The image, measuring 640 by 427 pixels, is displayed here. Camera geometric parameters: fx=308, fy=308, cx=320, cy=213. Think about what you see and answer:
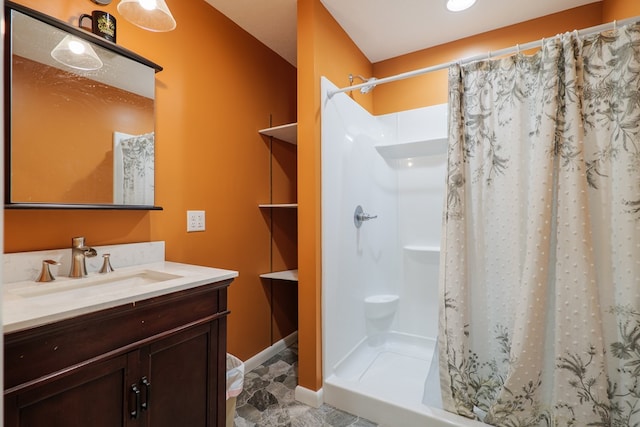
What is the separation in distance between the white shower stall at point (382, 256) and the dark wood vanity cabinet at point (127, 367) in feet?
2.50

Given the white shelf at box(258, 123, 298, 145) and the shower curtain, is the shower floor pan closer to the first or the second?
the shower curtain

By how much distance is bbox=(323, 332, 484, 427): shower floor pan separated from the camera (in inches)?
61.6

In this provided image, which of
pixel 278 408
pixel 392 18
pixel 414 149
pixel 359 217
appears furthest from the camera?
pixel 414 149

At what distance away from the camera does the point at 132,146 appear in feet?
4.87

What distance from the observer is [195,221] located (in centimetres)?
182

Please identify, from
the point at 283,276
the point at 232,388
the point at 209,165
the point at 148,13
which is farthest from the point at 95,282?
the point at 283,276

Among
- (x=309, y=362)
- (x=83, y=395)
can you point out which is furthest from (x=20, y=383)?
(x=309, y=362)

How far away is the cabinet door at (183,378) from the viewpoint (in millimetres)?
1090

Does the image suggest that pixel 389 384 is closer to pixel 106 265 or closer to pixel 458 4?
pixel 106 265

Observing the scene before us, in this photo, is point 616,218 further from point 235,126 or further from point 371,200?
point 235,126

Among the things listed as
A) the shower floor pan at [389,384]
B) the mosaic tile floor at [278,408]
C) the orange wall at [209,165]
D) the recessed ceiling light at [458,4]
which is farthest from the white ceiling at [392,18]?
the mosaic tile floor at [278,408]

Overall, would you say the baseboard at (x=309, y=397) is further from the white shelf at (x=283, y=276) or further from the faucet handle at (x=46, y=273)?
the faucet handle at (x=46, y=273)

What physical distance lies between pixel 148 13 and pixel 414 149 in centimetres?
191

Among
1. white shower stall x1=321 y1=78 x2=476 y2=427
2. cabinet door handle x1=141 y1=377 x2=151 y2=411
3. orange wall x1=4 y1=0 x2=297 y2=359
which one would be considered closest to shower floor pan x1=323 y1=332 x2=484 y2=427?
white shower stall x1=321 y1=78 x2=476 y2=427
